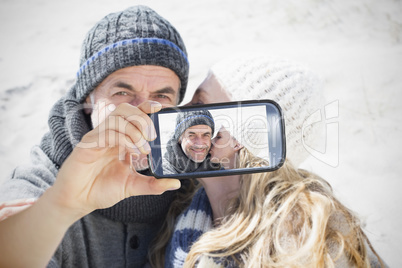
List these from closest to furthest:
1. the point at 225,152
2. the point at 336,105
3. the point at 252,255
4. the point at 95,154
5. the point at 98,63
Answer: the point at 95,154
the point at 225,152
the point at 252,255
the point at 98,63
the point at 336,105

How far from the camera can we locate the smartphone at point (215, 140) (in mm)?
1222

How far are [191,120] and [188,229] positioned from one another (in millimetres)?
745

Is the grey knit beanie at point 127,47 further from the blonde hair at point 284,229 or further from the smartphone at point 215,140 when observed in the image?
the blonde hair at point 284,229

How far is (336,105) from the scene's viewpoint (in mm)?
3043

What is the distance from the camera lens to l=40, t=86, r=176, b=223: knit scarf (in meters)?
1.84

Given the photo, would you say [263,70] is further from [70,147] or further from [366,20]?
[366,20]

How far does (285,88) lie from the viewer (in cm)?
164

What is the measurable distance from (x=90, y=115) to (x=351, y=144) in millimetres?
2090

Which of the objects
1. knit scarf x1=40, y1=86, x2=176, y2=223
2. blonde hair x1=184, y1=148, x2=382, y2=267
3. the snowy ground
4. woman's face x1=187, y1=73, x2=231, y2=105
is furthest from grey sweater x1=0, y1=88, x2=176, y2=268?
the snowy ground

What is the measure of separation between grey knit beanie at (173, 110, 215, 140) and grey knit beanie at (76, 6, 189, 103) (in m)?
0.69

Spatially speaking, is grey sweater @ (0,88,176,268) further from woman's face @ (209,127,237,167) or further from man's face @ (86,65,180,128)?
woman's face @ (209,127,237,167)

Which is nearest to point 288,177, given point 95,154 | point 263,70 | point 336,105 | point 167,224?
point 263,70

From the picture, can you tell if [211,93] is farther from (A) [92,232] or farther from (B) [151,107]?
(A) [92,232]

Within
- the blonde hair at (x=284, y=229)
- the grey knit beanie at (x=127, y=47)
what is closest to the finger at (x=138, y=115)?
the blonde hair at (x=284, y=229)
